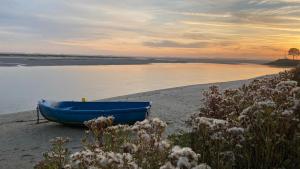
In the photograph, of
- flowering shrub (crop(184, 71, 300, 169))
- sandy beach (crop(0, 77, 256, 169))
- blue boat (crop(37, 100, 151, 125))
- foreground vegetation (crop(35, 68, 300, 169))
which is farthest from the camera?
blue boat (crop(37, 100, 151, 125))

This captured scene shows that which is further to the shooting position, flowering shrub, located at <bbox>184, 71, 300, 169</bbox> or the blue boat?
the blue boat

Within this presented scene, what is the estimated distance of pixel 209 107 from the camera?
8.62m

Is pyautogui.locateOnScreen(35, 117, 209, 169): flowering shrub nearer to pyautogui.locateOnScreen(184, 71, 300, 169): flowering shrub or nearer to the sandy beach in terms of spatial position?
pyautogui.locateOnScreen(184, 71, 300, 169): flowering shrub

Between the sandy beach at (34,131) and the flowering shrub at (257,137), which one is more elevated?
the flowering shrub at (257,137)

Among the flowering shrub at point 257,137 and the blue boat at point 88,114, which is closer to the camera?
the flowering shrub at point 257,137

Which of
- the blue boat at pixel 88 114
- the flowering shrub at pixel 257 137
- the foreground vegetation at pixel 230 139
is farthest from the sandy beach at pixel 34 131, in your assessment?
the flowering shrub at pixel 257 137

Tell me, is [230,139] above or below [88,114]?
above

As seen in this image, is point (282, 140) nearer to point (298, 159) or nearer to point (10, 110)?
point (298, 159)

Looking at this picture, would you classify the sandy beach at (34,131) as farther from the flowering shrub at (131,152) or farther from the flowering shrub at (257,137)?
the flowering shrub at (257,137)

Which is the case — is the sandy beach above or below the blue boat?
below

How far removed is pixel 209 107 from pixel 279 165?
321 centimetres

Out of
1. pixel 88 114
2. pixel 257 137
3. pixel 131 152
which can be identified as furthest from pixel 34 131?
pixel 131 152

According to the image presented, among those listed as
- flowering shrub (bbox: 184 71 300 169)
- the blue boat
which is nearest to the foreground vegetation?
flowering shrub (bbox: 184 71 300 169)

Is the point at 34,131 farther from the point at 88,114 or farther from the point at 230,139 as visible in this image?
the point at 230,139
